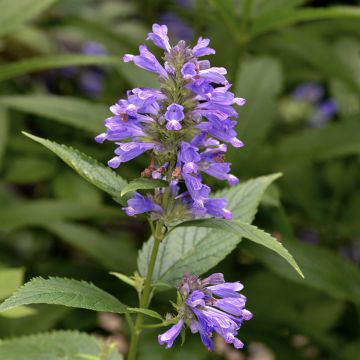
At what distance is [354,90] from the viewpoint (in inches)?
116

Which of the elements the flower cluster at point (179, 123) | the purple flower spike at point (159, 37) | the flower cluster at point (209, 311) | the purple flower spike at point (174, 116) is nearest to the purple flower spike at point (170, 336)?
the flower cluster at point (209, 311)

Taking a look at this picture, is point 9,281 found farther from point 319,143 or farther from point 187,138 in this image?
point 319,143

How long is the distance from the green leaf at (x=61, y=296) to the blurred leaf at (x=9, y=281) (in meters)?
0.64

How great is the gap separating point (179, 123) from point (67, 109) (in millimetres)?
1159

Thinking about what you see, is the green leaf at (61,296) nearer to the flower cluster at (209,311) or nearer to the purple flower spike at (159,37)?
the flower cluster at (209,311)

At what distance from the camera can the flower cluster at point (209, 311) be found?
1.31m

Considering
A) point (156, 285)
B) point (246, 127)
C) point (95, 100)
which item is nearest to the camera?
point (156, 285)

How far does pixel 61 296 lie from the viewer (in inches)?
51.2

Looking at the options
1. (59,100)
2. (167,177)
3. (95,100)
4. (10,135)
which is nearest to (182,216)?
(167,177)

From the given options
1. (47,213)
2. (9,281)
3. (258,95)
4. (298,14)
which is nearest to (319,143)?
(258,95)

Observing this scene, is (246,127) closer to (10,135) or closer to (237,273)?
(237,273)

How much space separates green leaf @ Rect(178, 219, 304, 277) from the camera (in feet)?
4.17

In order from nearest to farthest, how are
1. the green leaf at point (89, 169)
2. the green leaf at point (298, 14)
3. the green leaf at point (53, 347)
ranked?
the green leaf at point (89, 169) < the green leaf at point (53, 347) < the green leaf at point (298, 14)

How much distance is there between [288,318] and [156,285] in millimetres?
1282
